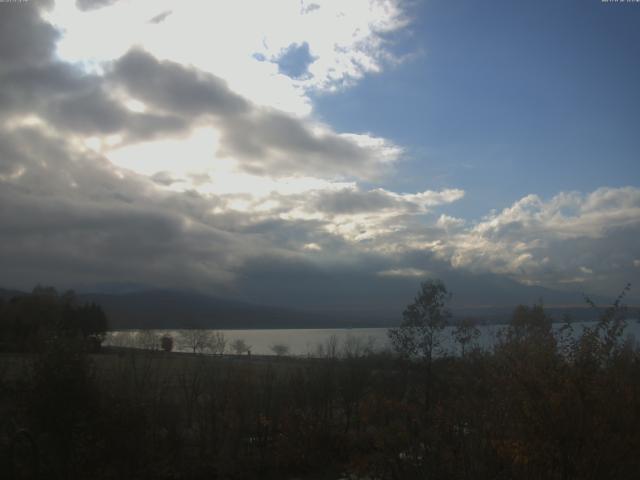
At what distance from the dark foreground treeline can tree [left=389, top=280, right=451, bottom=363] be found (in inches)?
3.6

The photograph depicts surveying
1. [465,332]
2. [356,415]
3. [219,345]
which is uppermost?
[465,332]

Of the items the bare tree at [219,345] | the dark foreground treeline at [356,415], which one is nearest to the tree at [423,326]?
the dark foreground treeline at [356,415]

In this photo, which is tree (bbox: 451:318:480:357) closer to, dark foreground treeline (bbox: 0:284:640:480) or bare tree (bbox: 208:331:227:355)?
dark foreground treeline (bbox: 0:284:640:480)

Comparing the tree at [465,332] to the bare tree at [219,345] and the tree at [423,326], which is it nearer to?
the tree at [423,326]

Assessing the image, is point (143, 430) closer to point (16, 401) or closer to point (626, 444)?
point (16, 401)

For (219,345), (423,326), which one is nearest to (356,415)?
(423,326)

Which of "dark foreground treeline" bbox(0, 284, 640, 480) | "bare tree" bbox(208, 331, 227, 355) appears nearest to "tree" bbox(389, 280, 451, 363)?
"dark foreground treeline" bbox(0, 284, 640, 480)

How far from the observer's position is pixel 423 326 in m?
33.2

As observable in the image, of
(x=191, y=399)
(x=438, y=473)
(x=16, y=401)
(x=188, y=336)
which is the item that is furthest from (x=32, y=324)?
(x=438, y=473)

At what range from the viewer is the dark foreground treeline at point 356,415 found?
317 inches

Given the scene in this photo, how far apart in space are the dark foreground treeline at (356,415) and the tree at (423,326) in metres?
0.09

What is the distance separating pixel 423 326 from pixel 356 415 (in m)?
8.92

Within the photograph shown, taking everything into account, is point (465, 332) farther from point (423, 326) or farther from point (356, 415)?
point (356, 415)

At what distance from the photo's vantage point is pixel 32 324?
7319 centimetres
